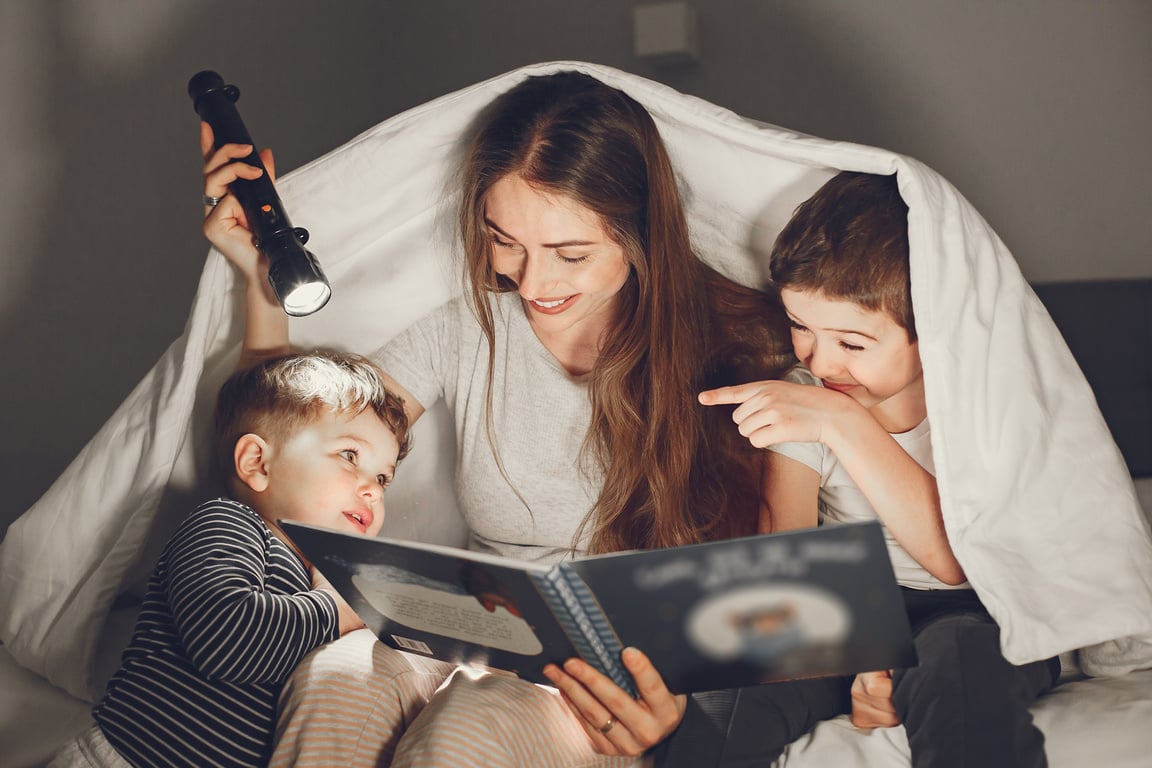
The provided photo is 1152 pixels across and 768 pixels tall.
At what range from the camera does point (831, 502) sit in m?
1.20

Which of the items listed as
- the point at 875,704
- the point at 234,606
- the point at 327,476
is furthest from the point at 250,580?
the point at 875,704

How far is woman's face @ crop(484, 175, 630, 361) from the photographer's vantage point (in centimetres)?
113

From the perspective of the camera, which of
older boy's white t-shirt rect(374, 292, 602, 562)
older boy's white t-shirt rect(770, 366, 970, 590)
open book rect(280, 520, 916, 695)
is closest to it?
open book rect(280, 520, 916, 695)

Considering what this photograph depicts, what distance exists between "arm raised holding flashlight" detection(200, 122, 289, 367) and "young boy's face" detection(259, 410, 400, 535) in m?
0.16

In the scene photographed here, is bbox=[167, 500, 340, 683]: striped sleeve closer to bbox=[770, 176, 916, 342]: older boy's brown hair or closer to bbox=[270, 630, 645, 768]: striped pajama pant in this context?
bbox=[270, 630, 645, 768]: striped pajama pant

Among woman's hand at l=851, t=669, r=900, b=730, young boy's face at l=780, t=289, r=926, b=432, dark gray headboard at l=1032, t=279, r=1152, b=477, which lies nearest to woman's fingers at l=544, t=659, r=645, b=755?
woman's hand at l=851, t=669, r=900, b=730

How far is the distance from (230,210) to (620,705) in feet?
2.34

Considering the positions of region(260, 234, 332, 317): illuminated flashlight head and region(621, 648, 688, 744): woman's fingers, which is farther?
region(260, 234, 332, 317): illuminated flashlight head

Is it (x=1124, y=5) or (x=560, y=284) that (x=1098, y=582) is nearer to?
(x=560, y=284)

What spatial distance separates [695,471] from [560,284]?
0.27 m

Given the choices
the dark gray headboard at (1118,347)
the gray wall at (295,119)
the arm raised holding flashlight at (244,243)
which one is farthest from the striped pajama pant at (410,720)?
the dark gray headboard at (1118,347)

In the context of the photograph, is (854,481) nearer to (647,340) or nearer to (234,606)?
(647,340)

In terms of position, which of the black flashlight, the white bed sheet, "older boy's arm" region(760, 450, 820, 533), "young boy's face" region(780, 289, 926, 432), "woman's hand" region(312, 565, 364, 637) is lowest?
the white bed sheet

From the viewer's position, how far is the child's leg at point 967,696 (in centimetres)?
90
